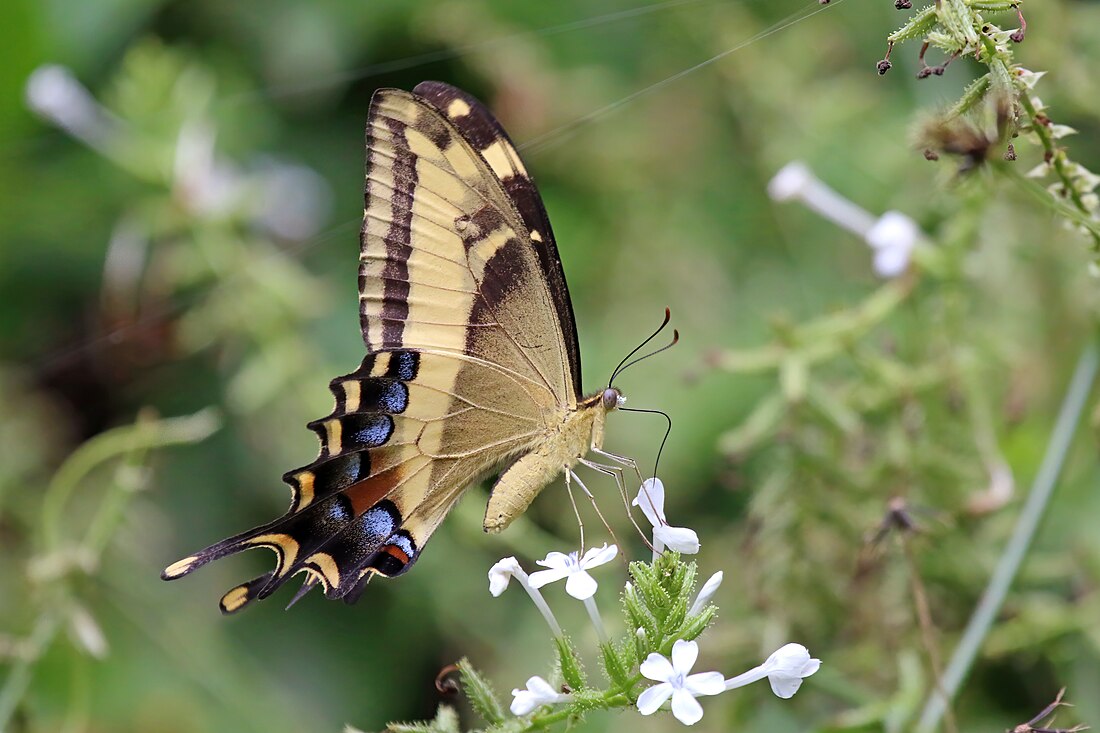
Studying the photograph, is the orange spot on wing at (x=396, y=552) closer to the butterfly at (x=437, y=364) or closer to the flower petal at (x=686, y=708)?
the butterfly at (x=437, y=364)

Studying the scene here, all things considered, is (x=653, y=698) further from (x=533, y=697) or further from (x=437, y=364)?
(x=437, y=364)

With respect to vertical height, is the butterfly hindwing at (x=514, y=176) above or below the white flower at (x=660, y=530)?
above

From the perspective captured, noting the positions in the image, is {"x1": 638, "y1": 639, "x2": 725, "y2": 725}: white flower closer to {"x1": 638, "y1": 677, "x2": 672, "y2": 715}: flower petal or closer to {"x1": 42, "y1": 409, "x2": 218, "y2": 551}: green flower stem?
{"x1": 638, "y1": 677, "x2": 672, "y2": 715}: flower petal

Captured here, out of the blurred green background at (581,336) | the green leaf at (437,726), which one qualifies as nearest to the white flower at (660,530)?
the green leaf at (437,726)

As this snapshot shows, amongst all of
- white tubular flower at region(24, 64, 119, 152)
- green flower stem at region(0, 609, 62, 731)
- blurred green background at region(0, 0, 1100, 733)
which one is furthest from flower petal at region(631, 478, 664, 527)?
white tubular flower at region(24, 64, 119, 152)

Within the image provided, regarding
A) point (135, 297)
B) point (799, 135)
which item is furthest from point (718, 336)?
point (135, 297)

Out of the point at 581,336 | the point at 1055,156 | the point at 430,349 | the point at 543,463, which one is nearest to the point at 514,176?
the point at 430,349

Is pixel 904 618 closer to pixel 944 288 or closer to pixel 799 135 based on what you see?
pixel 944 288
